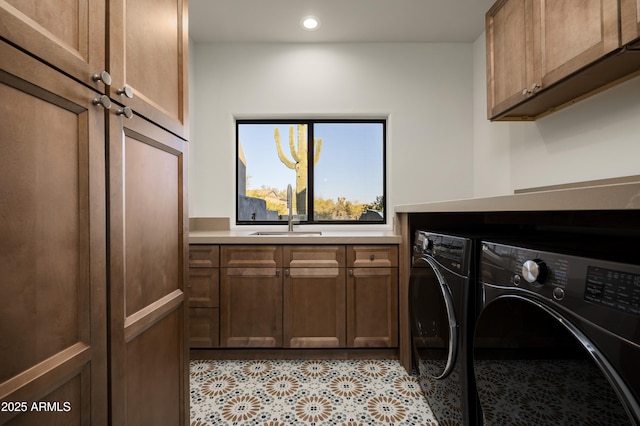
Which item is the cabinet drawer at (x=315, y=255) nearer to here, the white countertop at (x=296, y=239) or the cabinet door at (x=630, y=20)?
the white countertop at (x=296, y=239)

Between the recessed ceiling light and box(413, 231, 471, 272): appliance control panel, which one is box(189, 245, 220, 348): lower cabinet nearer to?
box(413, 231, 471, 272): appliance control panel

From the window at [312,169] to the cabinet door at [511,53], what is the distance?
102 centimetres

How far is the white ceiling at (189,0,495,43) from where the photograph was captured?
216 cm

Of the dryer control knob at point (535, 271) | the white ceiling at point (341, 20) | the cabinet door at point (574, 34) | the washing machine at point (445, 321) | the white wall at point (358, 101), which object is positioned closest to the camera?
the dryer control knob at point (535, 271)

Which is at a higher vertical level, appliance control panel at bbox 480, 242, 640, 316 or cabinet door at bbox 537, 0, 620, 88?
cabinet door at bbox 537, 0, 620, 88

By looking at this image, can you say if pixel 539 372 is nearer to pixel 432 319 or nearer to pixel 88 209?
pixel 432 319

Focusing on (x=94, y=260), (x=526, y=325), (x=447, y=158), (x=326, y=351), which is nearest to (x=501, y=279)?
(x=526, y=325)

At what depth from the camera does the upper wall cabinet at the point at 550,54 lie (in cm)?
114

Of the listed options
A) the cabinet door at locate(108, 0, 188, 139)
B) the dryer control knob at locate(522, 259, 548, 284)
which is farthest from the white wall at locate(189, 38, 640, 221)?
the dryer control knob at locate(522, 259, 548, 284)

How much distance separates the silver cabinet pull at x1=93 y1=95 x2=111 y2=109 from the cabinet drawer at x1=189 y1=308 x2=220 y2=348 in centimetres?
155

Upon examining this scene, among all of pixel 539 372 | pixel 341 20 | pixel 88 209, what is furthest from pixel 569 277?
pixel 341 20

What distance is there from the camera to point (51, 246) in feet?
1.96

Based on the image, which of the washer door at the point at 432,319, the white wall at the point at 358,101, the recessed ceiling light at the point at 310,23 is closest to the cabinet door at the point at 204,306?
the white wall at the point at 358,101

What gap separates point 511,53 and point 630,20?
2.28ft
